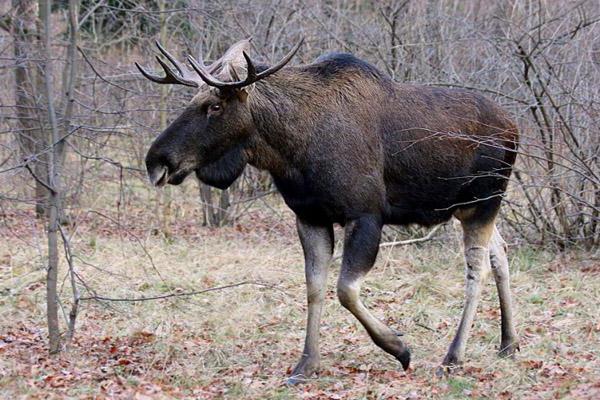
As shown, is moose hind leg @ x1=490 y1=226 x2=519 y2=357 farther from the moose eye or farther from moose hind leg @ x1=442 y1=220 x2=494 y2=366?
the moose eye

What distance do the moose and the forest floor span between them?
44cm

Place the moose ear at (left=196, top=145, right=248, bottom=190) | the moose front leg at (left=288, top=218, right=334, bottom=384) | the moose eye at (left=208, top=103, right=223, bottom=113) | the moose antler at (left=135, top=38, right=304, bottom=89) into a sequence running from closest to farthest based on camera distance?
the moose antler at (left=135, top=38, right=304, bottom=89), the moose eye at (left=208, top=103, right=223, bottom=113), the moose ear at (left=196, top=145, right=248, bottom=190), the moose front leg at (left=288, top=218, right=334, bottom=384)

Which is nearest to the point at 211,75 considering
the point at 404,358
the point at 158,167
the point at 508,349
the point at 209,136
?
the point at 209,136

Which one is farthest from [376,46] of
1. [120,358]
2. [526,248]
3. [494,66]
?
[120,358]

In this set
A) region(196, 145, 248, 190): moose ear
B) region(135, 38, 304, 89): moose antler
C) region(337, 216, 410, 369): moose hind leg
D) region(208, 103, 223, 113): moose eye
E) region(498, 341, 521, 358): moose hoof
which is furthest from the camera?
region(498, 341, 521, 358): moose hoof

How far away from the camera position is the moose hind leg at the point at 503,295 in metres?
8.12

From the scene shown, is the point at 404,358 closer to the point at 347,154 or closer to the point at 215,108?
the point at 347,154

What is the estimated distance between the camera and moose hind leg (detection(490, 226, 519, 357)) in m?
8.12

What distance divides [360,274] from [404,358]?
0.74 meters

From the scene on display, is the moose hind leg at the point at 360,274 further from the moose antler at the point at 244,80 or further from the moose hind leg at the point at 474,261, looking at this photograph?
the moose antler at the point at 244,80

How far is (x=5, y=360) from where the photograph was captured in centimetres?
759

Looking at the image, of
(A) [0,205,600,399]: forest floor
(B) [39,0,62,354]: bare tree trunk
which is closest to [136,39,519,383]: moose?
(A) [0,205,600,399]: forest floor

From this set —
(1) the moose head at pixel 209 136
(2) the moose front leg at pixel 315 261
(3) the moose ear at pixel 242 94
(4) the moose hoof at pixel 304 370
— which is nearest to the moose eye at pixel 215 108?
(1) the moose head at pixel 209 136

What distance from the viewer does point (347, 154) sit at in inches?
292
